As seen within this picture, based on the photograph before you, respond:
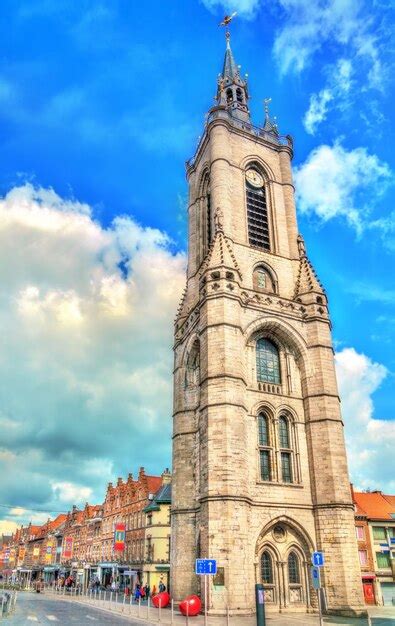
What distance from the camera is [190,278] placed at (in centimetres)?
3644

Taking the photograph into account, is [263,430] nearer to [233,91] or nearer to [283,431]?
[283,431]

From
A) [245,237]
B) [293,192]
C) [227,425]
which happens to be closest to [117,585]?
[227,425]

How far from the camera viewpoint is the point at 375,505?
44.1 m

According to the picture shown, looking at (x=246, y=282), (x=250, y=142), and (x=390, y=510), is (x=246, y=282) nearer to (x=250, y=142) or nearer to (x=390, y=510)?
(x=250, y=142)

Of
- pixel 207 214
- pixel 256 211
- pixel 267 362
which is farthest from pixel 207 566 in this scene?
pixel 207 214

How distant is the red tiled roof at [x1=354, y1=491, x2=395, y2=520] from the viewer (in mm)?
41969

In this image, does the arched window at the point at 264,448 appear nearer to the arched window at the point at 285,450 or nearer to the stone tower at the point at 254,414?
the stone tower at the point at 254,414

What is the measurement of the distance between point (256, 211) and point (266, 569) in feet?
74.1

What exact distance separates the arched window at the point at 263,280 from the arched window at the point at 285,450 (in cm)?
858

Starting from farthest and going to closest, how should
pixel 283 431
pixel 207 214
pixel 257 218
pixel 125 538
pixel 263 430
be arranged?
pixel 125 538
pixel 207 214
pixel 257 218
pixel 283 431
pixel 263 430

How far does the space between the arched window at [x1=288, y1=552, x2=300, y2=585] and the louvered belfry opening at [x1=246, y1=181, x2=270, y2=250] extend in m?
18.7

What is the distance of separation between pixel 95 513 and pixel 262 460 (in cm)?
4905

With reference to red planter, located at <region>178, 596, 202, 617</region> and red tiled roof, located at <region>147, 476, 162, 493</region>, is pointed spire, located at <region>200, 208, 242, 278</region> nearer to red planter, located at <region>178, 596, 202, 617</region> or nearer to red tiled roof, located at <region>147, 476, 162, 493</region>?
red planter, located at <region>178, 596, 202, 617</region>

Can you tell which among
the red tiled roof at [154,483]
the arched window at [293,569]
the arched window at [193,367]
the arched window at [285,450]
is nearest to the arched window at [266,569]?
the arched window at [293,569]
